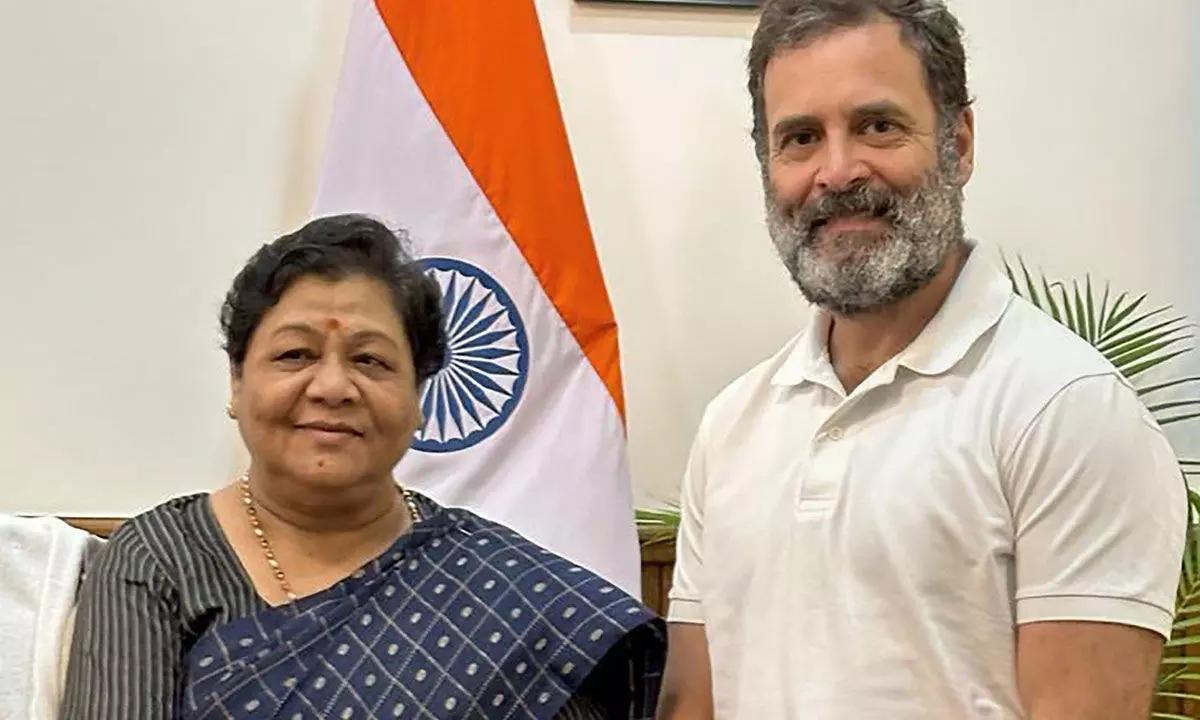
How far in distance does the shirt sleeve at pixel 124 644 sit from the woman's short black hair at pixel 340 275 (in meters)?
0.24

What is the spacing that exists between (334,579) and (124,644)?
0.73ft

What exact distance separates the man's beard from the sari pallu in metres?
0.40

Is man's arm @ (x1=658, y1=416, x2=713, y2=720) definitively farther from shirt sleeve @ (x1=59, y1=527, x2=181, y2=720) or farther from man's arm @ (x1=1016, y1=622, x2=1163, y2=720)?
shirt sleeve @ (x1=59, y1=527, x2=181, y2=720)

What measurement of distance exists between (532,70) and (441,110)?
16cm

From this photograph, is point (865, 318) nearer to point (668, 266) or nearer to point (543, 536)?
point (543, 536)

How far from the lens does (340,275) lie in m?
1.33

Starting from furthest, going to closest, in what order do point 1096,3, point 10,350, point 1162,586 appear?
point 1096,3 < point 10,350 < point 1162,586

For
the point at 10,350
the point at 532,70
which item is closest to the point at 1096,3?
the point at 532,70

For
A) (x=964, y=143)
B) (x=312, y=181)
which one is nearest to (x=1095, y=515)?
(x=964, y=143)

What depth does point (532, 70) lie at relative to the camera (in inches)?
81.9

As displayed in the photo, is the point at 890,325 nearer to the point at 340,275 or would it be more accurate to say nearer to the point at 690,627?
the point at 690,627

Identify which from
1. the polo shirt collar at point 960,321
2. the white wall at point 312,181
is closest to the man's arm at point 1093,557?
the polo shirt collar at point 960,321

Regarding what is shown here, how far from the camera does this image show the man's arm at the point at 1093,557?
1061mm

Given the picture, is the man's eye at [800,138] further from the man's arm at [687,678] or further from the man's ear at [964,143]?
the man's arm at [687,678]
